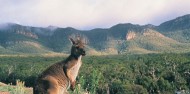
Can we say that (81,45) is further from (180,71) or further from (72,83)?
(180,71)

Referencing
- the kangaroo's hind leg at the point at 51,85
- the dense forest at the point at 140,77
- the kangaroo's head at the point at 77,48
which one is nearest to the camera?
the kangaroo's hind leg at the point at 51,85

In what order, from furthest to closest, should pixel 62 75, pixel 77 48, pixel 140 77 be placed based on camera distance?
pixel 140 77 → pixel 62 75 → pixel 77 48

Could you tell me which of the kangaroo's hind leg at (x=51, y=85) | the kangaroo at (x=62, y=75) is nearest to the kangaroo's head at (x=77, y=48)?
the kangaroo at (x=62, y=75)

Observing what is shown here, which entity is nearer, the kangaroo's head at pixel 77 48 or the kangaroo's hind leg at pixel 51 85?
Result: the kangaroo's hind leg at pixel 51 85

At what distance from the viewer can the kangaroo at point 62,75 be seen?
865cm

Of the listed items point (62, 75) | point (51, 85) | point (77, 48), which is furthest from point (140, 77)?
point (51, 85)

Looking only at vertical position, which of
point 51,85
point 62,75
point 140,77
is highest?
point 62,75

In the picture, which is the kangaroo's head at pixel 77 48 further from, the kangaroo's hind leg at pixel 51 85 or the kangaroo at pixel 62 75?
the kangaroo's hind leg at pixel 51 85

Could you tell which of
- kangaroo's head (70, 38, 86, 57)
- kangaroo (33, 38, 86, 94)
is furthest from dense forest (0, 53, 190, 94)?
kangaroo's head (70, 38, 86, 57)

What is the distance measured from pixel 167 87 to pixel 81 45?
70.0 meters

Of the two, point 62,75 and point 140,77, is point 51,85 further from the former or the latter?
point 140,77

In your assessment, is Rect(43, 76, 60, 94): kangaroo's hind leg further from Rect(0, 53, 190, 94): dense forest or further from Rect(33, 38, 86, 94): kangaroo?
Rect(0, 53, 190, 94): dense forest

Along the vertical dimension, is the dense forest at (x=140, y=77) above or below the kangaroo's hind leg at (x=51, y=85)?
below

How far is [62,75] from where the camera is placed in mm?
8914
